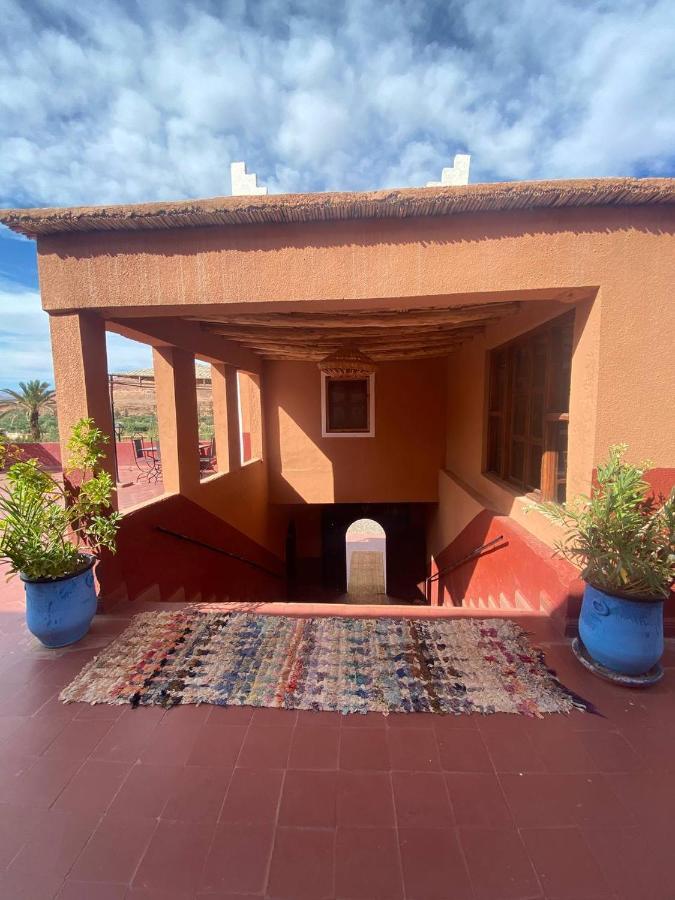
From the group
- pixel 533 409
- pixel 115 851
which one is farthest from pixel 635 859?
pixel 533 409

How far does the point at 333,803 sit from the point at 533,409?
395 cm

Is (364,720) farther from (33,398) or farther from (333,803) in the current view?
(33,398)

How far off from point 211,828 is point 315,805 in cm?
44

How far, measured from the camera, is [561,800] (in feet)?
5.82

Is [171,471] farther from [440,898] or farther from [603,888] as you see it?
[603,888]

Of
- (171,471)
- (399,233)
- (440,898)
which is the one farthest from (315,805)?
(171,471)

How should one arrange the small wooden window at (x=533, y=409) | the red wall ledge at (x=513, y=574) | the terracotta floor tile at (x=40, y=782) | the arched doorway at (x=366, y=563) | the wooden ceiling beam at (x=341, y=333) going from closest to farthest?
the terracotta floor tile at (x=40, y=782), the red wall ledge at (x=513, y=574), the small wooden window at (x=533, y=409), the wooden ceiling beam at (x=341, y=333), the arched doorway at (x=366, y=563)

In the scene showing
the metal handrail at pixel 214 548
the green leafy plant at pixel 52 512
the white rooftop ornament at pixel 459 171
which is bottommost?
the metal handrail at pixel 214 548

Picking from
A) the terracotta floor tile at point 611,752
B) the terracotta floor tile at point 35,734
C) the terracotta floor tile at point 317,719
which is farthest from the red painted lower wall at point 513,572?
the terracotta floor tile at point 35,734

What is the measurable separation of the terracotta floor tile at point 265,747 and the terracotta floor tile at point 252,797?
0.04 metres

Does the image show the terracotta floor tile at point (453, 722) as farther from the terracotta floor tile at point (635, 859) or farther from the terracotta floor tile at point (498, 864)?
the terracotta floor tile at point (635, 859)

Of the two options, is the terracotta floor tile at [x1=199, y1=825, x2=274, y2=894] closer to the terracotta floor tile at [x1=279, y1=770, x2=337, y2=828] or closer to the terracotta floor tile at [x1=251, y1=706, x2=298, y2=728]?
the terracotta floor tile at [x1=279, y1=770, x2=337, y2=828]

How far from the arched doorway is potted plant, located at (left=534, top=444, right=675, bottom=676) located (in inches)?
401

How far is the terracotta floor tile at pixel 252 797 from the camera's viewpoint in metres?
1.71
